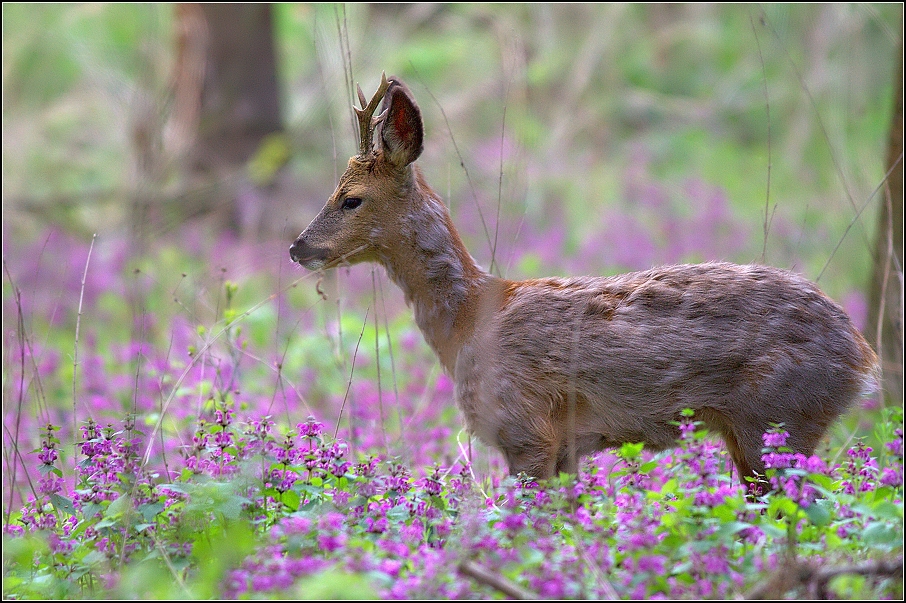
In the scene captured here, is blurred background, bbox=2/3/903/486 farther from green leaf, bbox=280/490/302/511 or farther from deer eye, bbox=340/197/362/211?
green leaf, bbox=280/490/302/511

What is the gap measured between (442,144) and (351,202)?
5.77 metres

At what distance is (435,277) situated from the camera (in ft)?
15.5

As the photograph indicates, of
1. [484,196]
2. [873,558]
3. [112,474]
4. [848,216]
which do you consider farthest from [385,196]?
[484,196]

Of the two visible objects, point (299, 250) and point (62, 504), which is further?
point (299, 250)

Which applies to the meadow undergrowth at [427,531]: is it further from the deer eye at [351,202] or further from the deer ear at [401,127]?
the deer ear at [401,127]

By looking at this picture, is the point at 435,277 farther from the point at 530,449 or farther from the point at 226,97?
the point at 226,97

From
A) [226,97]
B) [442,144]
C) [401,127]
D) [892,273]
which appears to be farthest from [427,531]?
[226,97]

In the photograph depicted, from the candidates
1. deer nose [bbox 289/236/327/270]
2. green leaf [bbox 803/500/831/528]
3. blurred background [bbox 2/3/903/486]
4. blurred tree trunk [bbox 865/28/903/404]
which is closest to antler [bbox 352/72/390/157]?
deer nose [bbox 289/236/327/270]

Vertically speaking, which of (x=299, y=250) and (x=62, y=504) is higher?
(x=299, y=250)

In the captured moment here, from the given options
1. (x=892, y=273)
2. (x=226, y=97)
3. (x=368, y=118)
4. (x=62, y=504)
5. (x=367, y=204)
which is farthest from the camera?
(x=226, y=97)

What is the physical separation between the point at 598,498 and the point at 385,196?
188cm

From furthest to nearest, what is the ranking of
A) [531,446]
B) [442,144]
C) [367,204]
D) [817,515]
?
[442,144] → [367,204] → [531,446] → [817,515]

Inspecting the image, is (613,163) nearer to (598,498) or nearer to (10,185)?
(10,185)

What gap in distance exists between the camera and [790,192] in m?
11.8
